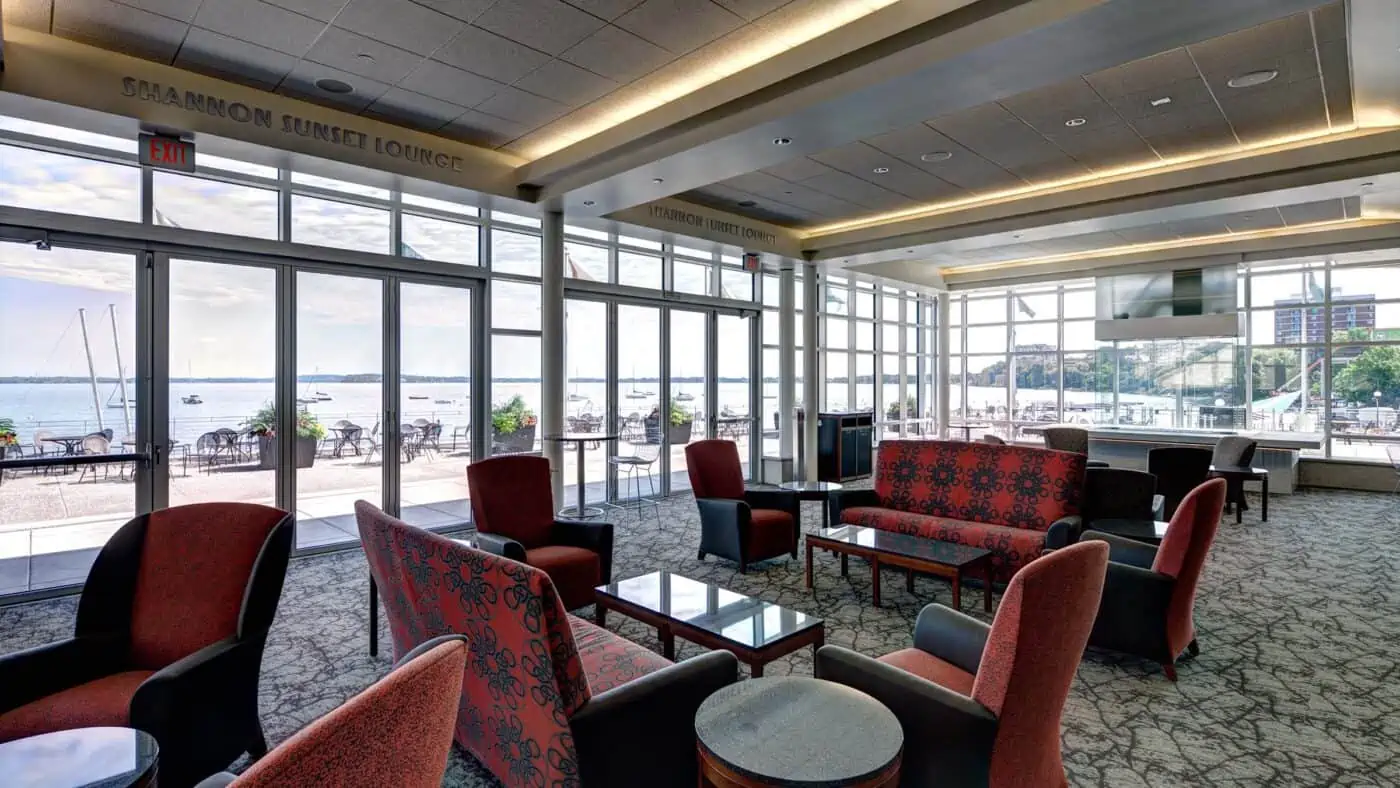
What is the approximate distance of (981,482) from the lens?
5.66 m

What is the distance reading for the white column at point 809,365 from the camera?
10.5 meters

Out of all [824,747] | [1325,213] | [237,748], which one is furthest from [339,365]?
[1325,213]

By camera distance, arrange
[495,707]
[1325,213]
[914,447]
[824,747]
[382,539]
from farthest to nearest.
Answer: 1. [1325,213]
2. [914,447]
3. [382,539]
4. [495,707]
5. [824,747]

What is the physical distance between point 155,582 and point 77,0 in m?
3.40

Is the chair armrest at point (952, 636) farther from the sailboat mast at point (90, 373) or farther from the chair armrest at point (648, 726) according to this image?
the sailboat mast at point (90, 373)

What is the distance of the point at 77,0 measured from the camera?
3.92m

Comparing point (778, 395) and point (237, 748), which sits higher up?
point (778, 395)

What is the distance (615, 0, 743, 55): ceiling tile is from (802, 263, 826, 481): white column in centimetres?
610

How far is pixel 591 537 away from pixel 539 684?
2.69 meters

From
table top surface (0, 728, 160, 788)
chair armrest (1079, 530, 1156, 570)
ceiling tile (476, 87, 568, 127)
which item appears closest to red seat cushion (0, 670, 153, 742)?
table top surface (0, 728, 160, 788)

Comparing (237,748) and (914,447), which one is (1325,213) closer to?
(914,447)

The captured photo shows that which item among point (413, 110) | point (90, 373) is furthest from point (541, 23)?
point (90, 373)

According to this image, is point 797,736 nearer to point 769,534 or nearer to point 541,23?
point 769,534

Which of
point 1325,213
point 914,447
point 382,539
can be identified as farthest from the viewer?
point 1325,213
